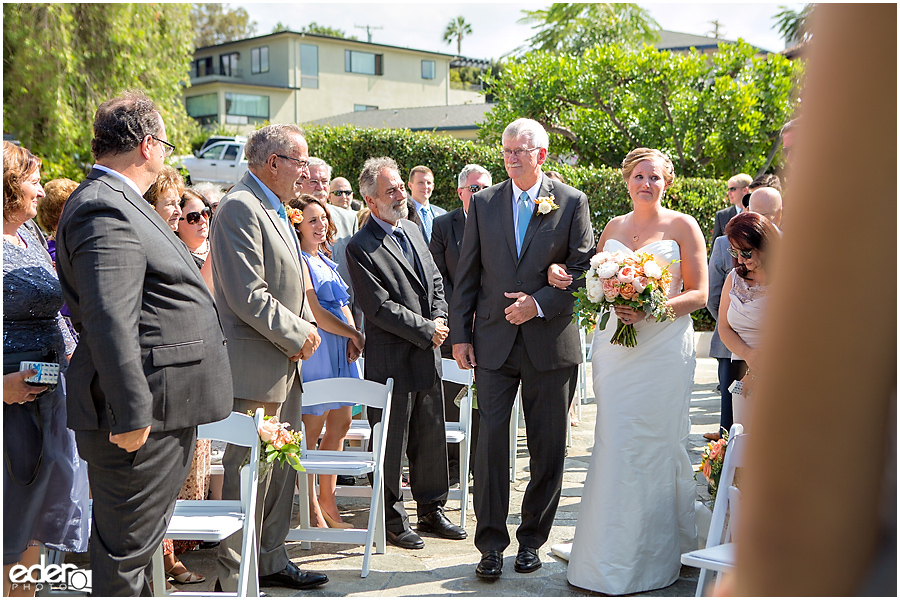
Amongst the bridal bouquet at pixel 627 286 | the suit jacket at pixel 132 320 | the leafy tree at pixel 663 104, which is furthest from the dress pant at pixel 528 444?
the leafy tree at pixel 663 104

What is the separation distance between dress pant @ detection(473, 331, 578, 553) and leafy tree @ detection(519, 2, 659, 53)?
28.4 m

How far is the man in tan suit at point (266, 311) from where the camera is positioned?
165 inches

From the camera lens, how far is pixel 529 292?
483 centimetres

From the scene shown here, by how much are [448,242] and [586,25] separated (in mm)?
27270

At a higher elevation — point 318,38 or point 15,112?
point 318,38

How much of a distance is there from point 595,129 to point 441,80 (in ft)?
121

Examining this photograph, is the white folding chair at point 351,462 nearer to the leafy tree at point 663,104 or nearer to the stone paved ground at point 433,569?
the stone paved ground at point 433,569

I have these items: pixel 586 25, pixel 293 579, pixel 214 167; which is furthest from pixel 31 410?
pixel 586 25

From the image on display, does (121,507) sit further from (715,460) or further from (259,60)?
(259,60)

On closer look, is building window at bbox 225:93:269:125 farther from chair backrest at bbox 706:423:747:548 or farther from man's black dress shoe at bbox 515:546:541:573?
chair backrest at bbox 706:423:747:548

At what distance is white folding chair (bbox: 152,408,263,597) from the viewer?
146 inches

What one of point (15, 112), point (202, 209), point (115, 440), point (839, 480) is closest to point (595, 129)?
point (15, 112)

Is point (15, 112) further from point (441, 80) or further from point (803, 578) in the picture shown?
point (441, 80)

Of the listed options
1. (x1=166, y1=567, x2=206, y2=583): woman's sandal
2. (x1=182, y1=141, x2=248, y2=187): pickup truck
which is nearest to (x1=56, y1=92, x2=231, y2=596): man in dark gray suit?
(x1=166, y1=567, x2=206, y2=583): woman's sandal
